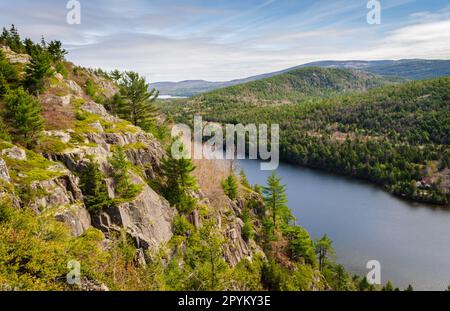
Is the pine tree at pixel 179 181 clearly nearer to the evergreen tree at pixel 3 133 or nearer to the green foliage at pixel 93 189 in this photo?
the green foliage at pixel 93 189

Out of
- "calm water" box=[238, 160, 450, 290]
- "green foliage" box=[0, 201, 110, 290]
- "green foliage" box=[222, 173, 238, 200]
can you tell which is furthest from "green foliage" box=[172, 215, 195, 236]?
"calm water" box=[238, 160, 450, 290]

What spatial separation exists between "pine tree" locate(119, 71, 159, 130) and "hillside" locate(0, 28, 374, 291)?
169mm

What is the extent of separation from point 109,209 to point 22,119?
937 cm

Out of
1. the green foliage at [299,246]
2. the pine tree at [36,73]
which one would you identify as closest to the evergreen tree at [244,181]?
the green foliage at [299,246]

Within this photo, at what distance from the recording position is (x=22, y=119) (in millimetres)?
23266

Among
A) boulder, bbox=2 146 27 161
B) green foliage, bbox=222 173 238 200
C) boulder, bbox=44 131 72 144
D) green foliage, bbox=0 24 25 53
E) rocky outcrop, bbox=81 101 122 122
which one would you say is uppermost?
green foliage, bbox=0 24 25 53

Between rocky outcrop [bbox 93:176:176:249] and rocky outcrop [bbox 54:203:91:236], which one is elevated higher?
rocky outcrop [bbox 54:203:91:236]

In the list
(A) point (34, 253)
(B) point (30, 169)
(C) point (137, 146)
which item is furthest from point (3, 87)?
(A) point (34, 253)

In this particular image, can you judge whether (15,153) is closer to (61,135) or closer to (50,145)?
(50,145)

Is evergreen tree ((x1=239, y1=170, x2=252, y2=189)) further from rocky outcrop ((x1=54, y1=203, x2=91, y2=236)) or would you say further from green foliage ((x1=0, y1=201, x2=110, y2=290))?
green foliage ((x1=0, y1=201, x2=110, y2=290))

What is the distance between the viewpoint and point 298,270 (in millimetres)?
43812

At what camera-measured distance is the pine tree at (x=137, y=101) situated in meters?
42.8

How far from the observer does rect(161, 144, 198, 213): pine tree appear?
33.1m

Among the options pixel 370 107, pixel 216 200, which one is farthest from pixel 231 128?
pixel 216 200
